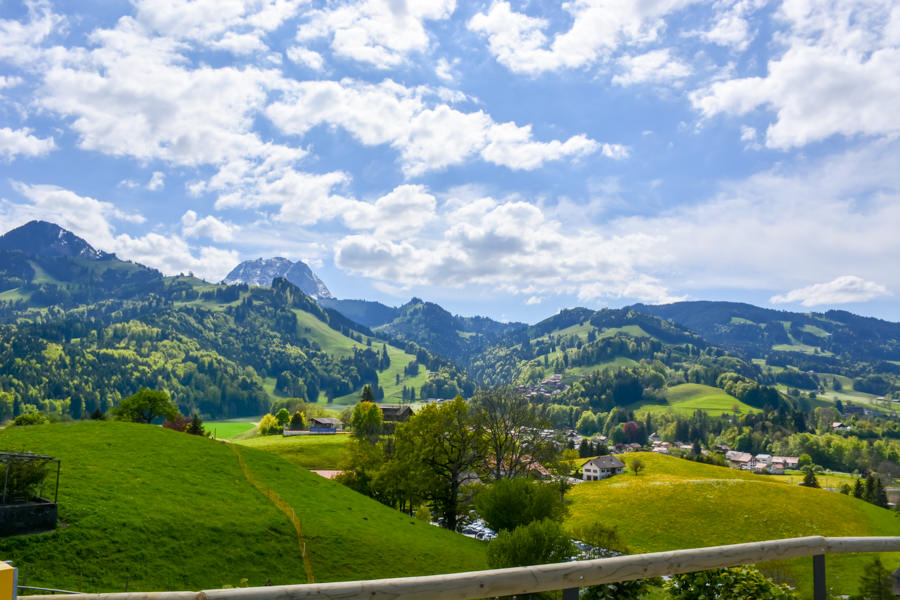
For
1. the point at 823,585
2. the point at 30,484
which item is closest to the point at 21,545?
the point at 30,484

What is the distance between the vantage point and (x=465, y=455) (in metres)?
62.6

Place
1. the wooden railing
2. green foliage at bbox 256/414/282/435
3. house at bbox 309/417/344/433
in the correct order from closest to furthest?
the wooden railing, green foliage at bbox 256/414/282/435, house at bbox 309/417/344/433

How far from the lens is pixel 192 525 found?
33.8 meters


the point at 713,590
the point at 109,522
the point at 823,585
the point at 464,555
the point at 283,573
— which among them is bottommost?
the point at 464,555

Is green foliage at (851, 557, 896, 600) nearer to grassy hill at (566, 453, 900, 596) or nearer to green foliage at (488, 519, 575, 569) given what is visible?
green foliage at (488, 519, 575, 569)

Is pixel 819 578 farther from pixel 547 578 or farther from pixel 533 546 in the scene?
pixel 533 546

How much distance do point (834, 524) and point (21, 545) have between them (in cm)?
10582

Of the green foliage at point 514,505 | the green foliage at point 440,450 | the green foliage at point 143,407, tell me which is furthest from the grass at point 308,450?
the green foliage at point 514,505

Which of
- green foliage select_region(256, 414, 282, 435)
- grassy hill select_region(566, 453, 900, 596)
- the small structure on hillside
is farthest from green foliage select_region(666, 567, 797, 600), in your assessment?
green foliage select_region(256, 414, 282, 435)

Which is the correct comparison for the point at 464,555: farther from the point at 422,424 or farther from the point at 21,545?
the point at 21,545

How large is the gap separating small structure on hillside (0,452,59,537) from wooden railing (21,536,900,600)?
87.1 ft

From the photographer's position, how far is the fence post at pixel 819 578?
282 inches

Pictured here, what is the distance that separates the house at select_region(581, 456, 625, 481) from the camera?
139500mm

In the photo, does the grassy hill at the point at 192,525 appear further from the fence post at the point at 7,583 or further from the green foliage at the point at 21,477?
the fence post at the point at 7,583
